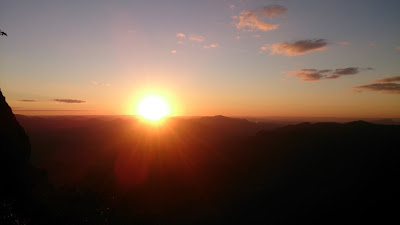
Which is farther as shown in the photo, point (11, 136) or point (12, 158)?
point (11, 136)

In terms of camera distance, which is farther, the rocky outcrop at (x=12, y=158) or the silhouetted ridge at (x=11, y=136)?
the silhouetted ridge at (x=11, y=136)

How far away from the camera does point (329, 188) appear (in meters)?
42.2

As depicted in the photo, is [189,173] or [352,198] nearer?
[352,198]

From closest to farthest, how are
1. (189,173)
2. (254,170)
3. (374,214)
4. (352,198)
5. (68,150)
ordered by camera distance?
(374,214) < (352,198) < (254,170) < (189,173) < (68,150)

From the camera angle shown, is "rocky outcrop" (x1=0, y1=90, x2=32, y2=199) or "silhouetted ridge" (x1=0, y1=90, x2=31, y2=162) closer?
"rocky outcrop" (x1=0, y1=90, x2=32, y2=199)

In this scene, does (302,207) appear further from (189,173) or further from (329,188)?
(189,173)

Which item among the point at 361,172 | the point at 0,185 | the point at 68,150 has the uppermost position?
the point at 0,185

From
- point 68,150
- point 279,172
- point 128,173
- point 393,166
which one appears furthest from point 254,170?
point 68,150

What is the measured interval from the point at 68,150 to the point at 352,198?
111809 mm

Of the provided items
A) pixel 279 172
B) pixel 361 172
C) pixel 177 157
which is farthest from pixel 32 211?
pixel 177 157

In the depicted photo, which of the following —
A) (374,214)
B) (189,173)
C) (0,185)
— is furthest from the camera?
(189,173)

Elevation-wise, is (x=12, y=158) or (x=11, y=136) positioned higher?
(x=11, y=136)

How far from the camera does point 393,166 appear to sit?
44031 mm

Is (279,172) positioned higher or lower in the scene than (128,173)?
higher
